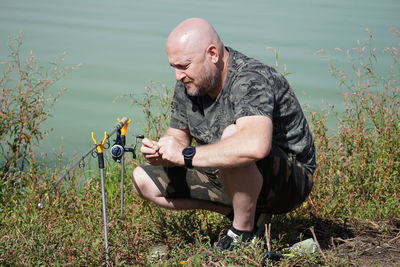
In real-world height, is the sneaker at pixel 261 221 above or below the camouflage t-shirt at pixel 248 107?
below

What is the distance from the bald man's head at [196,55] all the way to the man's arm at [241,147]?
35 centimetres

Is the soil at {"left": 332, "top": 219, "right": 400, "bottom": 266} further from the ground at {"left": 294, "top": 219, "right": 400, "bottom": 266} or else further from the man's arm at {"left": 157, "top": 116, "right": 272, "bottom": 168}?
the man's arm at {"left": 157, "top": 116, "right": 272, "bottom": 168}

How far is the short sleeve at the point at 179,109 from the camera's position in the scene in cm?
387

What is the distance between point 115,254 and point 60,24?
9876 millimetres

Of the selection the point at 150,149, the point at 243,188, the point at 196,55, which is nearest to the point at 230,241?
the point at 243,188

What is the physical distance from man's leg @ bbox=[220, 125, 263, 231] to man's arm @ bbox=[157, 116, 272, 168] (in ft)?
0.28

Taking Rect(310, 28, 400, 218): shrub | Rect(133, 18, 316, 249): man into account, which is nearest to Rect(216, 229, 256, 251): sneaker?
Rect(133, 18, 316, 249): man

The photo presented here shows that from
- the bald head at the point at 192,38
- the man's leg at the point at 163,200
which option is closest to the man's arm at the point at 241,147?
the bald head at the point at 192,38

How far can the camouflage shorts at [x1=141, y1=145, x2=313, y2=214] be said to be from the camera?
139 inches

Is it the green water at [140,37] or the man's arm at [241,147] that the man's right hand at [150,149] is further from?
the green water at [140,37]

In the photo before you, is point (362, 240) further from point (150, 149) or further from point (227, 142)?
point (150, 149)

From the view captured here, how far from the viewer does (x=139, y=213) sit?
4316 mm

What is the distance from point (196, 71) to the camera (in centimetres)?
352

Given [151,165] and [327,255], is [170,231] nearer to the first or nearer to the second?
[151,165]
